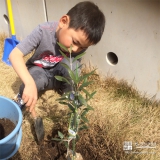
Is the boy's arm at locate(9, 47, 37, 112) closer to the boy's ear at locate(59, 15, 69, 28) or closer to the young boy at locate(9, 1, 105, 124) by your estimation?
the young boy at locate(9, 1, 105, 124)

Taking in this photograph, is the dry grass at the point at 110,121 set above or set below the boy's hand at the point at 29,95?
below

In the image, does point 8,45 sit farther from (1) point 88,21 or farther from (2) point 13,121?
(1) point 88,21

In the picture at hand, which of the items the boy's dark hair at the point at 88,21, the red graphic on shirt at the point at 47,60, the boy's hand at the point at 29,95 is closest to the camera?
the boy's hand at the point at 29,95

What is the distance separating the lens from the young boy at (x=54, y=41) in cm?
127

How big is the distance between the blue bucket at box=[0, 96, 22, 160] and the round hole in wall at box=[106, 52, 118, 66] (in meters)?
0.96

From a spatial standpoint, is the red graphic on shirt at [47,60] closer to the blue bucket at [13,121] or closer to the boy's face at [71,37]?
the boy's face at [71,37]

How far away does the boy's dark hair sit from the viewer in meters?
1.28

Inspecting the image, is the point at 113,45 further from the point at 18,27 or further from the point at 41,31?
the point at 18,27

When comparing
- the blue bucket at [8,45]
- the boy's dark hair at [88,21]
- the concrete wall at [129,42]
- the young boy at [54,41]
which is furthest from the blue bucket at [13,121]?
the blue bucket at [8,45]

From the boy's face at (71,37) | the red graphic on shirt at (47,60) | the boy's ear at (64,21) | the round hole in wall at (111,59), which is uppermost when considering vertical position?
the boy's ear at (64,21)

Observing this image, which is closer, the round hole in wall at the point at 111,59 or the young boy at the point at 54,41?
the young boy at the point at 54,41

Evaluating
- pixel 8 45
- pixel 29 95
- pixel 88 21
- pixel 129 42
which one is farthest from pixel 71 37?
pixel 8 45

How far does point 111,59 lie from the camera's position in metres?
1.97

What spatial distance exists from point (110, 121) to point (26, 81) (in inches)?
27.1
